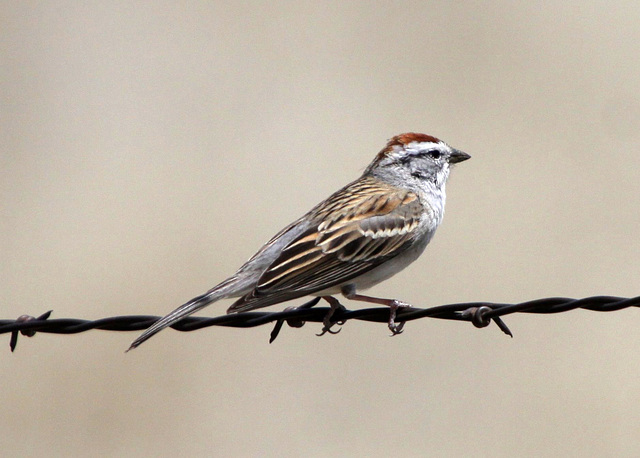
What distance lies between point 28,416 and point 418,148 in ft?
20.1

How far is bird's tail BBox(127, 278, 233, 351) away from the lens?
4941 mm

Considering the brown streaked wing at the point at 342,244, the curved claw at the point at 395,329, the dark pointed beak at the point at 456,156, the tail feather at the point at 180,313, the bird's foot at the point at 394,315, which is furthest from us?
the dark pointed beak at the point at 456,156

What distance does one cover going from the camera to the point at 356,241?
257 inches

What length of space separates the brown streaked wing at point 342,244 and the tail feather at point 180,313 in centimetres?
22

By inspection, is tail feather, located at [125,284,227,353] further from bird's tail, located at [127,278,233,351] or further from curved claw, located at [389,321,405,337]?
curved claw, located at [389,321,405,337]

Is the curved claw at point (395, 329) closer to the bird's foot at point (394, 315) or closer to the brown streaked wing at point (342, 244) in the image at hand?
the bird's foot at point (394, 315)

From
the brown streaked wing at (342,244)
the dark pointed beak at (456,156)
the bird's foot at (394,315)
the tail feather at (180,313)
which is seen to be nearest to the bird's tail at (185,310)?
the tail feather at (180,313)

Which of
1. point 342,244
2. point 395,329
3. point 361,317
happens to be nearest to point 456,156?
point 342,244

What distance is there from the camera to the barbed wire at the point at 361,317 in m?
4.33

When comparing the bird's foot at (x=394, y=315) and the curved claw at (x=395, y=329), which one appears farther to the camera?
the curved claw at (x=395, y=329)

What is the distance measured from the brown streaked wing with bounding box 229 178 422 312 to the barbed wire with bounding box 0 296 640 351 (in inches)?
19.8

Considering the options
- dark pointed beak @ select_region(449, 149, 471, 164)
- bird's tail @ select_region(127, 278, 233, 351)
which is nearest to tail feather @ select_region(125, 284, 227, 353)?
bird's tail @ select_region(127, 278, 233, 351)

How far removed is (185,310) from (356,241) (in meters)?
1.62

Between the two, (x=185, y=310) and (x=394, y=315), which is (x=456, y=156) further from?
(x=185, y=310)
